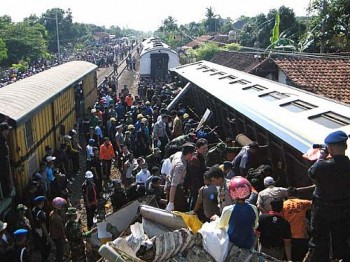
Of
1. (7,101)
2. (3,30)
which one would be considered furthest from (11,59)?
(7,101)

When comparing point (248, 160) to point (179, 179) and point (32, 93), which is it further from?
point (32, 93)

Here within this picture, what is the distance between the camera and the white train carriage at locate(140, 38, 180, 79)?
2898 cm

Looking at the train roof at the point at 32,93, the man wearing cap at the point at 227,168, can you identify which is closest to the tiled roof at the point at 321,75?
the man wearing cap at the point at 227,168

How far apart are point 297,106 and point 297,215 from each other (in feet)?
12.2

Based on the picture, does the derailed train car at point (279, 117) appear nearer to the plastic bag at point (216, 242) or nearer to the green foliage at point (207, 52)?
the plastic bag at point (216, 242)

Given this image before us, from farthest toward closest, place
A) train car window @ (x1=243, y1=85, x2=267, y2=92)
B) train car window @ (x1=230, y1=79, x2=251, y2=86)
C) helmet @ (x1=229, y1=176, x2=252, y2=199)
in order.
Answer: train car window @ (x1=230, y1=79, x2=251, y2=86), train car window @ (x1=243, y1=85, x2=267, y2=92), helmet @ (x1=229, y1=176, x2=252, y2=199)

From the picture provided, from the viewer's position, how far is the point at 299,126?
22.7 ft

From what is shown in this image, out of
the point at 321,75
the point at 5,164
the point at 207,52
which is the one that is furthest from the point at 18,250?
the point at 207,52

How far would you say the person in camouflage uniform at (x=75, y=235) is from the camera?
6580 millimetres

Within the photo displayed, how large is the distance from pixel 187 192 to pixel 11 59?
127 feet

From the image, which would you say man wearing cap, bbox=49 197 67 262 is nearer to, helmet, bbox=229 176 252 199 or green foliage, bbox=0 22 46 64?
helmet, bbox=229 176 252 199

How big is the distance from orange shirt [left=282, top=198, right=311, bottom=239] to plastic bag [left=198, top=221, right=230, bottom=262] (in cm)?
130

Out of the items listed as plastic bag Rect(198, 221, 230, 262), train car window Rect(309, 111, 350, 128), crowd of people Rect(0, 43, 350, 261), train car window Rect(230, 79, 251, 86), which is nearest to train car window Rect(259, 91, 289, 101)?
crowd of people Rect(0, 43, 350, 261)

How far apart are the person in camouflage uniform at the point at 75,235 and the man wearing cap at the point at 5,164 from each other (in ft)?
6.27
